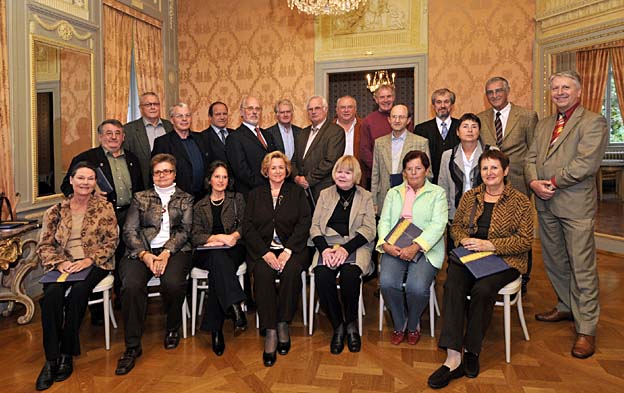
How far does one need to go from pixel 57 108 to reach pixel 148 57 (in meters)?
2.07

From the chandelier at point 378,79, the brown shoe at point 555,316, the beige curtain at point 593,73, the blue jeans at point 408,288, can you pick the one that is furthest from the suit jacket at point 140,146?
the beige curtain at point 593,73

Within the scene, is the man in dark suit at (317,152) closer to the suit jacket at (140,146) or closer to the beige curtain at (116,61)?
the suit jacket at (140,146)

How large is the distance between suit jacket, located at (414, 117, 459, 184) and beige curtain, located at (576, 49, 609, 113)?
3440mm

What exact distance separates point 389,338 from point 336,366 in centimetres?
58

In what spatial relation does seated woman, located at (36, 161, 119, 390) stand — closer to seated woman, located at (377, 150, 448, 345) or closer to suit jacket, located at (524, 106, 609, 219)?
seated woman, located at (377, 150, 448, 345)

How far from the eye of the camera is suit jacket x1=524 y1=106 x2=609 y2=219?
10.3ft

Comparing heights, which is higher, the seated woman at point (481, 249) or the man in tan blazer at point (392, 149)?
the man in tan blazer at point (392, 149)

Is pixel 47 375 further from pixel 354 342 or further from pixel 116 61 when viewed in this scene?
pixel 116 61

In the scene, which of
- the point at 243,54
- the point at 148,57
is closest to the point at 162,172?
the point at 148,57

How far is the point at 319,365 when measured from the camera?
3.03 m

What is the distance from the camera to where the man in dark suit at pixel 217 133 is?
4.43 metres

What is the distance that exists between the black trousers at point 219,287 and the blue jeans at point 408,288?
1.00 meters

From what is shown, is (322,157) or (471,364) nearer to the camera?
(471,364)

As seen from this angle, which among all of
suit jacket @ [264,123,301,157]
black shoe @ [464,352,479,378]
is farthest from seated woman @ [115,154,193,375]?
black shoe @ [464,352,479,378]
